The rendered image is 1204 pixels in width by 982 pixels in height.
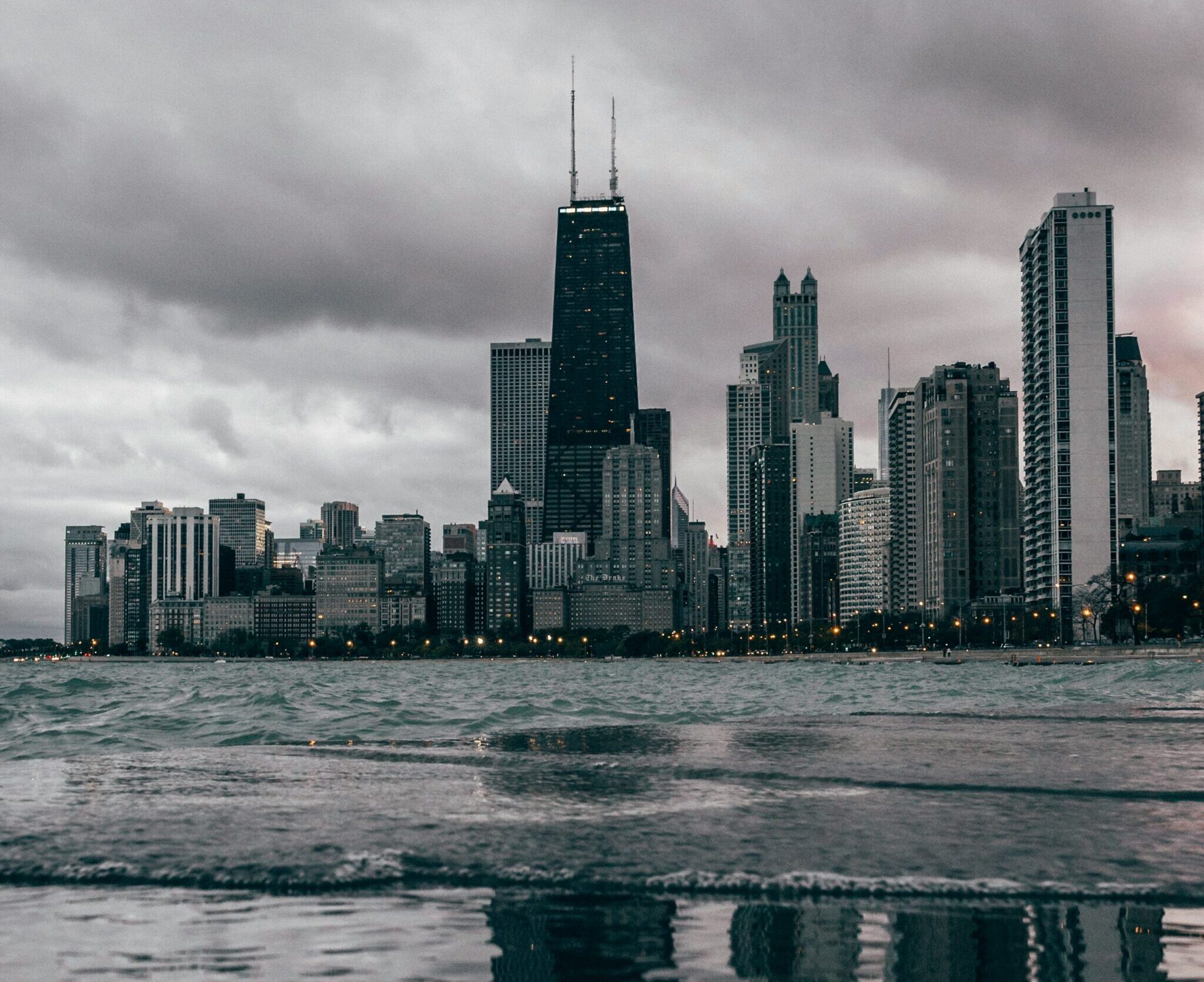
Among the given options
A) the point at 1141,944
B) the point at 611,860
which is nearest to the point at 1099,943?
the point at 1141,944

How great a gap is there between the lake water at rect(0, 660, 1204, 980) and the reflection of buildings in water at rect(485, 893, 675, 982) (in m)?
0.04

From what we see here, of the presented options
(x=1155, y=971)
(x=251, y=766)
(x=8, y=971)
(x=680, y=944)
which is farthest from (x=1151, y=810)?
(x=251, y=766)

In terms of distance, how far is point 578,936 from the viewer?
39.9ft

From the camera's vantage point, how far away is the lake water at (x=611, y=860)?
1143 cm

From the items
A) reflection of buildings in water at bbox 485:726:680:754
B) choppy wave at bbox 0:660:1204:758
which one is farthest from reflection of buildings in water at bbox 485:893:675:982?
choppy wave at bbox 0:660:1204:758

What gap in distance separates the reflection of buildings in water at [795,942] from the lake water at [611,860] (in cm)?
4

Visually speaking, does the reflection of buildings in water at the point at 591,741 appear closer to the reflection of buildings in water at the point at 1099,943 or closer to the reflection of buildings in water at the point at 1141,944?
the reflection of buildings in water at the point at 1099,943

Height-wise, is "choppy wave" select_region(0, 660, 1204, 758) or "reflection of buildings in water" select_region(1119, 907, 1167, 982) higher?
"reflection of buildings in water" select_region(1119, 907, 1167, 982)

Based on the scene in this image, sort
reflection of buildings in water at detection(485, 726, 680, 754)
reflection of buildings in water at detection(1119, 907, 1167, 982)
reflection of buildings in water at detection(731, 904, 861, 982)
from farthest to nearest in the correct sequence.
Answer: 1. reflection of buildings in water at detection(485, 726, 680, 754)
2. reflection of buildings in water at detection(731, 904, 861, 982)
3. reflection of buildings in water at detection(1119, 907, 1167, 982)

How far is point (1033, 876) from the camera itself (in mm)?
14492

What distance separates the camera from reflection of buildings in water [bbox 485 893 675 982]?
432 inches

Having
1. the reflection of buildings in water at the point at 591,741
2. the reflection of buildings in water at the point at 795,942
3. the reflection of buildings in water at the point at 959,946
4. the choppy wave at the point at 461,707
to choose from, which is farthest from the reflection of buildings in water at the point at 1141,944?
the choppy wave at the point at 461,707

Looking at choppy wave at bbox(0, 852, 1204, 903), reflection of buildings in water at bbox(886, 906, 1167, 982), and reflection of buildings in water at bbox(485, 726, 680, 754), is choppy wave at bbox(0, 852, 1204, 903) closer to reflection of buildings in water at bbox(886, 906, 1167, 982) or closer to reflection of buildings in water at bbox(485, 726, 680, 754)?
reflection of buildings in water at bbox(886, 906, 1167, 982)

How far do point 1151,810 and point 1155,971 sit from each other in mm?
9655
